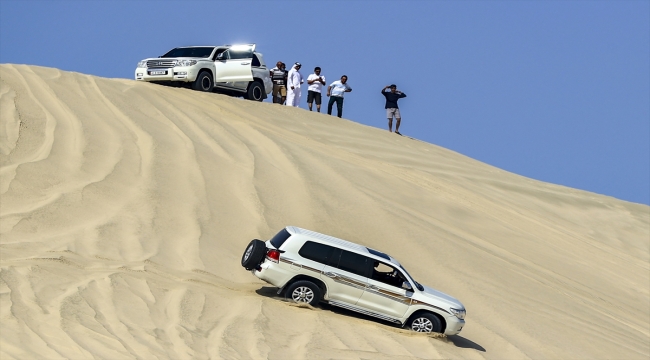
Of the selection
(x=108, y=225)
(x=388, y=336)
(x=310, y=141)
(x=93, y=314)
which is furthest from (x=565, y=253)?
(x=93, y=314)

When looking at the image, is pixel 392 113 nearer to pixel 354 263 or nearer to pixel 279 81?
pixel 279 81

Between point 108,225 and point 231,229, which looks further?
point 231,229

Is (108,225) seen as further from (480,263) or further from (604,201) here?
(604,201)

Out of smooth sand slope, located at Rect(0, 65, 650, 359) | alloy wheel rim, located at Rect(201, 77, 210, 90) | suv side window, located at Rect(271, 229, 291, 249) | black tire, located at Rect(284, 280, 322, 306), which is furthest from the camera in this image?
alloy wheel rim, located at Rect(201, 77, 210, 90)

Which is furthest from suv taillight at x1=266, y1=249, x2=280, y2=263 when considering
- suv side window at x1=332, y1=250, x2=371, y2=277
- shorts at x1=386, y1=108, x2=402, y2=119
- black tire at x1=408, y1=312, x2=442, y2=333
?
shorts at x1=386, y1=108, x2=402, y2=119

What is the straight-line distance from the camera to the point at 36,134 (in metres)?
17.2

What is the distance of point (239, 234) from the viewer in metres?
15.3

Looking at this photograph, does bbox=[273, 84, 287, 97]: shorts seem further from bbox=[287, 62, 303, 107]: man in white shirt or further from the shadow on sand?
the shadow on sand

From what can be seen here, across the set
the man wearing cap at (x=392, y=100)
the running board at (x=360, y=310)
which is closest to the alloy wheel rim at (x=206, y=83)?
the man wearing cap at (x=392, y=100)

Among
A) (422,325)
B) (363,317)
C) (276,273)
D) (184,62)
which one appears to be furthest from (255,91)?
(422,325)

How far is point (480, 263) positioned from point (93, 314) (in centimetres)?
833

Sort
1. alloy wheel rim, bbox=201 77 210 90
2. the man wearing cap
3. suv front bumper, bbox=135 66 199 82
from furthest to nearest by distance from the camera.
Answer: the man wearing cap
alloy wheel rim, bbox=201 77 210 90
suv front bumper, bbox=135 66 199 82

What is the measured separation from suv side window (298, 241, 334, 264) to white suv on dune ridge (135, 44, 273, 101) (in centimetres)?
1215

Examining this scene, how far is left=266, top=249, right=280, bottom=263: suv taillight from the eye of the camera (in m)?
12.4
